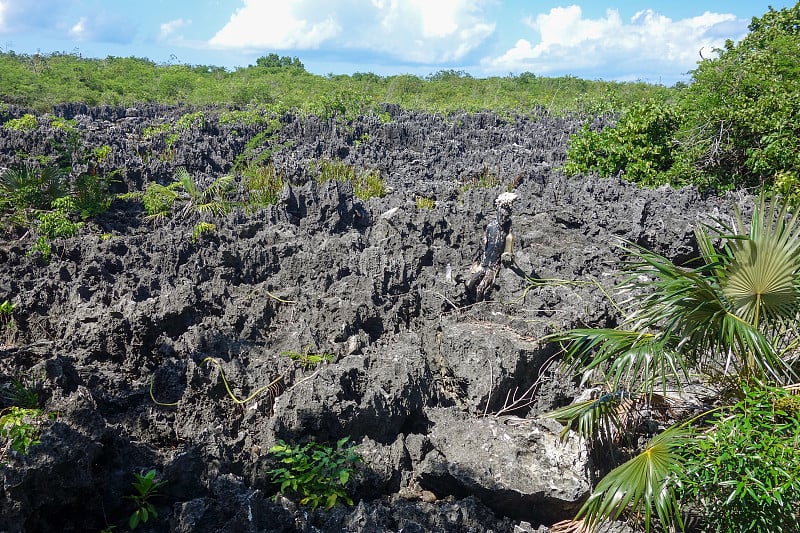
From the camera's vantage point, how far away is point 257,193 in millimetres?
9016

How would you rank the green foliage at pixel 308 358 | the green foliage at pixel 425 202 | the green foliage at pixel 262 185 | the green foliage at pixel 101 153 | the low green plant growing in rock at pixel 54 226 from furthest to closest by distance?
the green foliage at pixel 101 153
the green foliage at pixel 262 185
the green foliage at pixel 425 202
the low green plant growing in rock at pixel 54 226
the green foliage at pixel 308 358

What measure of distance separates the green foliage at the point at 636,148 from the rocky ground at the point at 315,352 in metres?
1.39

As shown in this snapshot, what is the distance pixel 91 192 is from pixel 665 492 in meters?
7.65

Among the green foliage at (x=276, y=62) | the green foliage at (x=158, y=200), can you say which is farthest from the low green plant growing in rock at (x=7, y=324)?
the green foliage at (x=276, y=62)

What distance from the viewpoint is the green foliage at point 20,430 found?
2.86 meters

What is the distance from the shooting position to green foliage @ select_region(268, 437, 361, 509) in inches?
131

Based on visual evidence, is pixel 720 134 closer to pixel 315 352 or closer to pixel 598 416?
pixel 598 416

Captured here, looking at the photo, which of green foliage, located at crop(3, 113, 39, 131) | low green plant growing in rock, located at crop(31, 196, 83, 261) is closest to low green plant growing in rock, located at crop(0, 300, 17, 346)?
low green plant growing in rock, located at crop(31, 196, 83, 261)

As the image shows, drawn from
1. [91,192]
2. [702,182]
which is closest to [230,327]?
[91,192]

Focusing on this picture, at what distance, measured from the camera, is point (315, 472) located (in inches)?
134

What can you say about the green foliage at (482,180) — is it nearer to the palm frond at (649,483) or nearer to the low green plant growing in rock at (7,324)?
the low green plant growing in rock at (7,324)

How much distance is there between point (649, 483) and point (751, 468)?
1.48 feet

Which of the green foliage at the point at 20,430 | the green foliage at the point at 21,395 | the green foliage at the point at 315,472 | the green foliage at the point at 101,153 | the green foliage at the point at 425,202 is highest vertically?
the green foliage at the point at 101,153

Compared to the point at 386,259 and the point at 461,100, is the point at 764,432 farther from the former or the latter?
the point at 461,100
